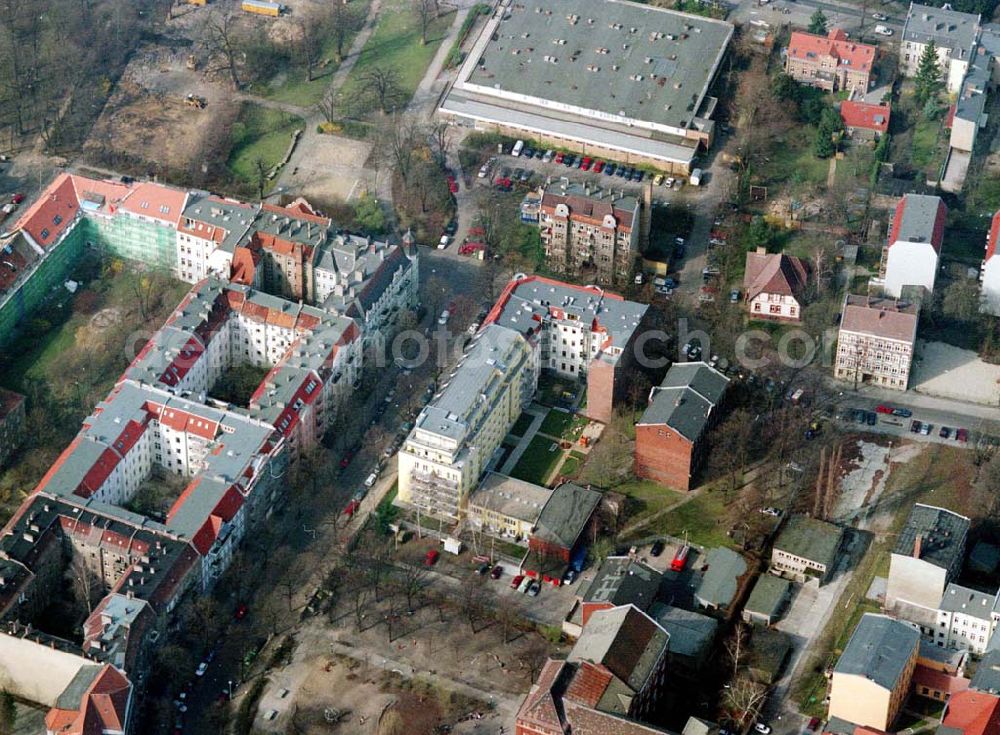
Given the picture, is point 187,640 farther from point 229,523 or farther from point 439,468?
point 439,468

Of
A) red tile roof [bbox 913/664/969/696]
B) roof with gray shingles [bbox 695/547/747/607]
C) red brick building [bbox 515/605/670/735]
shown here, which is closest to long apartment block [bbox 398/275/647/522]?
roof with gray shingles [bbox 695/547/747/607]

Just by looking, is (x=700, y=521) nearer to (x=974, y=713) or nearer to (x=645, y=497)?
(x=645, y=497)

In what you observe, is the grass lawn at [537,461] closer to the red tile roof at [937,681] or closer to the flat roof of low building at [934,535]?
the flat roof of low building at [934,535]

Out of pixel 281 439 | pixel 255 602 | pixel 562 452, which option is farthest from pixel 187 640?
pixel 562 452

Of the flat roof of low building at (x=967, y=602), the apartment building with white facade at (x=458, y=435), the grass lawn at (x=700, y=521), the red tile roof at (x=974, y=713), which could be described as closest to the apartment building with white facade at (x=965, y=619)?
the flat roof of low building at (x=967, y=602)

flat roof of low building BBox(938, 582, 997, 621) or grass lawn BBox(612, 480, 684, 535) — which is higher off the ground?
flat roof of low building BBox(938, 582, 997, 621)

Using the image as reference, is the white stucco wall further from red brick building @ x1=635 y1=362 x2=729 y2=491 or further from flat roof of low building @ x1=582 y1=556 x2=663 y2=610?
red brick building @ x1=635 y1=362 x2=729 y2=491

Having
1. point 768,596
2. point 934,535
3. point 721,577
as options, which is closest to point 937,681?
point 934,535
